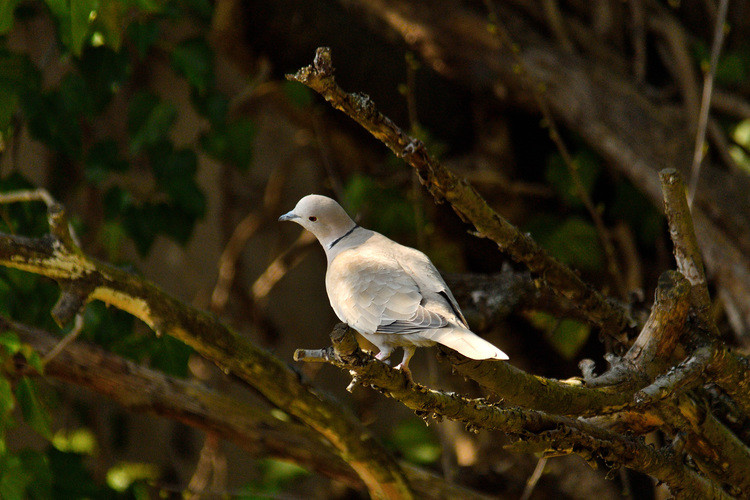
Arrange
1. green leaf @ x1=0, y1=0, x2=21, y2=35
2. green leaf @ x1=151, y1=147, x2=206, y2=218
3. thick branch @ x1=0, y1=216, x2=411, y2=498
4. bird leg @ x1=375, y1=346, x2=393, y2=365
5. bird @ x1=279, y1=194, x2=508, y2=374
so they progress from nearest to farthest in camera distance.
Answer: bird @ x1=279, y1=194, x2=508, y2=374 → bird leg @ x1=375, y1=346, x2=393, y2=365 → thick branch @ x1=0, y1=216, x2=411, y2=498 → green leaf @ x1=0, y1=0, x2=21, y2=35 → green leaf @ x1=151, y1=147, x2=206, y2=218

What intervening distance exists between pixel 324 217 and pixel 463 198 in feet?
1.43

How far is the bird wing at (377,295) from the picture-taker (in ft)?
3.95

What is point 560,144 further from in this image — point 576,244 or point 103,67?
point 103,67

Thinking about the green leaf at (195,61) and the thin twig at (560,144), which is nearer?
the thin twig at (560,144)

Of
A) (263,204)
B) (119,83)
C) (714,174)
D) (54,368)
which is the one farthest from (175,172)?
(714,174)

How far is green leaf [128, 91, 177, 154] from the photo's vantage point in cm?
235

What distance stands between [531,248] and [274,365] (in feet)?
2.21

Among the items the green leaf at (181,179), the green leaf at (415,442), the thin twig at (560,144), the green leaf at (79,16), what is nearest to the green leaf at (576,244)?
the thin twig at (560,144)

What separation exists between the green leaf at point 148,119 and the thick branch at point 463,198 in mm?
1332

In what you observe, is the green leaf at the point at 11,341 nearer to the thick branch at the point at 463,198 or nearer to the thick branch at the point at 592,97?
the thick branch at the point at 463,198

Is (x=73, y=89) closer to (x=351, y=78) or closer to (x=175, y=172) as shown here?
(x=175, y=172)

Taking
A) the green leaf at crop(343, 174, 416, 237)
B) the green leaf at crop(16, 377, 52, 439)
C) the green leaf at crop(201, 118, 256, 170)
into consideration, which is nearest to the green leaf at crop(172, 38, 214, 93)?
the green leaf at crop(201, 118, 256, 170)

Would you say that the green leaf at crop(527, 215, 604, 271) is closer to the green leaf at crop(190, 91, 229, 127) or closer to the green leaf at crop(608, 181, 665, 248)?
the green leaf at crop(608, 181, 665, 248)

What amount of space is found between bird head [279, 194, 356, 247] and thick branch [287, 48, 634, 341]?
0.38 metres
